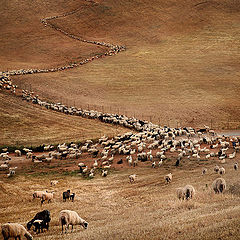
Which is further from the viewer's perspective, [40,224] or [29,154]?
[29,154]

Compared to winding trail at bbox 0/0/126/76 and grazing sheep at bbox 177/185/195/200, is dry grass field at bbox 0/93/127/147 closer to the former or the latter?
winding trail at bbox 0/0/126/76

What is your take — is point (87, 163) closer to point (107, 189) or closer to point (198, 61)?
point (107, 189)

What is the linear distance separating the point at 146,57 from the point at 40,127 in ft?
123

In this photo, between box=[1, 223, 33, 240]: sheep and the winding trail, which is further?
the winding trail

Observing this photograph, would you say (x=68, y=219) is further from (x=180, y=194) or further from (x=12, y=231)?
(x=180, y=194)

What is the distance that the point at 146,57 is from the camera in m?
73.8

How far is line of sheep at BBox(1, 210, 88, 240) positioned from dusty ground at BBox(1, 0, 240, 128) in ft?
108

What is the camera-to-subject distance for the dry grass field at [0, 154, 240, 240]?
12.3 meters

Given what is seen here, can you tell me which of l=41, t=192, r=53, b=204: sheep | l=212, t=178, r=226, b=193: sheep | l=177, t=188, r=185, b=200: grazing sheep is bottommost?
l=41, t=192, r=53, b=204: sheep

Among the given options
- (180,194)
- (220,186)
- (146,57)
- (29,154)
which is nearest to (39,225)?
(180,194)

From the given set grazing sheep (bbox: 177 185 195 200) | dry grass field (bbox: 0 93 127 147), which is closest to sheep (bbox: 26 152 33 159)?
dry grass field (bbox: 0 93 127 147)

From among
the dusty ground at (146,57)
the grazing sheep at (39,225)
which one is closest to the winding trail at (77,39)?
→ the dusty ground at (146,57)

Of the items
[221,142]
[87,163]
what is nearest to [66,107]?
[87,163]

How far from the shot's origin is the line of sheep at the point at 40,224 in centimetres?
1323
